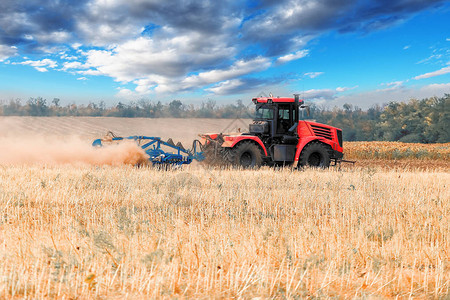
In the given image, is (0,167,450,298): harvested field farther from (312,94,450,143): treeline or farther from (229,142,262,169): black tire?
(312,94,450,143): treeline

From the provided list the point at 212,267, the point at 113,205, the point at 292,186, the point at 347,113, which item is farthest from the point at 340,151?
the point at 347,113

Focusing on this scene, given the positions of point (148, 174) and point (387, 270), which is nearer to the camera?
point (387, 270)

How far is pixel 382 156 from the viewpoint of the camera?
91.1 ft

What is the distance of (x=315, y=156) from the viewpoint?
13.8 meters

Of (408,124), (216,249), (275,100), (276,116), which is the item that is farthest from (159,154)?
(408,124)

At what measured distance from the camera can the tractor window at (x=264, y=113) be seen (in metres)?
13.3

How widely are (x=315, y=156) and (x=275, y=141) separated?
160 centimetres

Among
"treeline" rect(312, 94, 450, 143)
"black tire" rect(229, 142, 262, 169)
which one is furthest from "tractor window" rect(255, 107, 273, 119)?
"treeline" rect(312, 94, 450, 143)

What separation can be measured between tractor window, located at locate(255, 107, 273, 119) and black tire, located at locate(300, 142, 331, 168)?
5.64ft

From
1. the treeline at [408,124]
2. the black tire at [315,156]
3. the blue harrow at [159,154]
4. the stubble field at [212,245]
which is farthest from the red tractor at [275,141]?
the treeline at [408,124]

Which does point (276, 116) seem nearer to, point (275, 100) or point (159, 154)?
point (275, 100)

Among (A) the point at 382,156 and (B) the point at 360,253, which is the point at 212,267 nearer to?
(B) the point at 360,253

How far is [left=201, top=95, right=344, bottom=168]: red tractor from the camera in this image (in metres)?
13.0

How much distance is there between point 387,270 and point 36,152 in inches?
508
